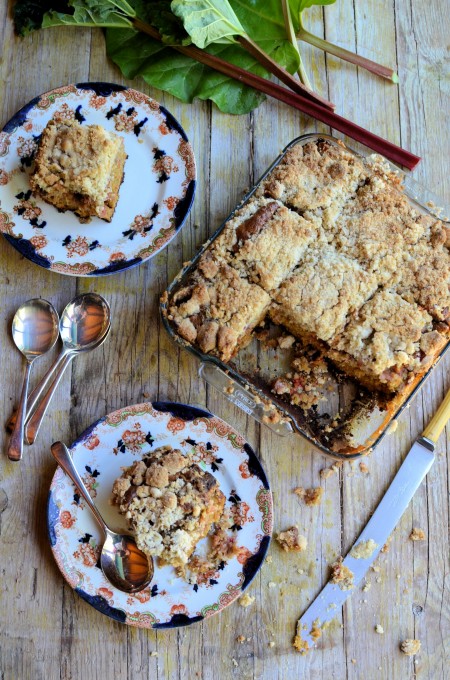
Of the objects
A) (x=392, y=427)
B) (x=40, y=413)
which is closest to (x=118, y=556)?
(x=40, y=413)

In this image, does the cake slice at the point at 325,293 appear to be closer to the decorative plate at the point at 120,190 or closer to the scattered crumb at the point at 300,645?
the decorative plate at the point at 120,190

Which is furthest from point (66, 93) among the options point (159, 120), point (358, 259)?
point (358, 259)

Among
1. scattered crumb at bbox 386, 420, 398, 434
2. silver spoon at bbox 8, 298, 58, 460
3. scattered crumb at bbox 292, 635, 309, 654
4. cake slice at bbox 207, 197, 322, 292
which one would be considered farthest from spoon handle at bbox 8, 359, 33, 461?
scattered crumb at bbox 386, 420, 398, 434

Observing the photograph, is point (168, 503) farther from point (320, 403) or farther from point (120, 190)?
point (120, 190)

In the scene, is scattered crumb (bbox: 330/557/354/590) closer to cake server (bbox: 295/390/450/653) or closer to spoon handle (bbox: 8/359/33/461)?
cake server (bbox: 295/390/450/653)

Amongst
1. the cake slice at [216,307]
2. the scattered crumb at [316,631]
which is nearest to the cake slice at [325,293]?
the cake slice at [216,307]
